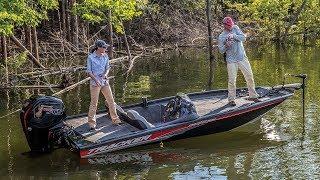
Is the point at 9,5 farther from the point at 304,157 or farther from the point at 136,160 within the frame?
the point at 304,157

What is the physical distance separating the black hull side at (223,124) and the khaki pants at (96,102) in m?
1.27

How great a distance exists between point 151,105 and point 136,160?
2183 mm

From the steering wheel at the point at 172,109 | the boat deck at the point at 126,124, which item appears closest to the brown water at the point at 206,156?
the boat deck at the point at 126,124

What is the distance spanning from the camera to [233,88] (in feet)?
37.9

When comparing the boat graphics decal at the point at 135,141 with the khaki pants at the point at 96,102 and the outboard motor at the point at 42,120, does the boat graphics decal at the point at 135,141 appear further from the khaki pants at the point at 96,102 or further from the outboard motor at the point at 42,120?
the khaki pants at the point at 96,102

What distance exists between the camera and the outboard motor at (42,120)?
9625 millimetres

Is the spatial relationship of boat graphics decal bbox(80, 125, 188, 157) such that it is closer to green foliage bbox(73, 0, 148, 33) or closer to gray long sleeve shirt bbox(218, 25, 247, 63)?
gray long sleeve shirt bbox(218, 25, 247, 63)

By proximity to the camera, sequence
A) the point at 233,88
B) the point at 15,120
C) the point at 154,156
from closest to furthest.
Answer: the point at 154,156, the point at 233,88, the point at 15,120

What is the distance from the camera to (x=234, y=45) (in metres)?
11.4

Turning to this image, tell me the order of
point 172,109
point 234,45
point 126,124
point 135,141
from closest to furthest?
point 135,141 < point 126,124 < point 172,109 < point 234,45

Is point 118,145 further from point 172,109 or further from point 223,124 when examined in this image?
point 223,124

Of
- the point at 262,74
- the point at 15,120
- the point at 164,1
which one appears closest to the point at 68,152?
the point at 15,120

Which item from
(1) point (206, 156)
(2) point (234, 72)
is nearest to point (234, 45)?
(2) point (234, 72)

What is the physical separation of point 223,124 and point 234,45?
168 centimetres
